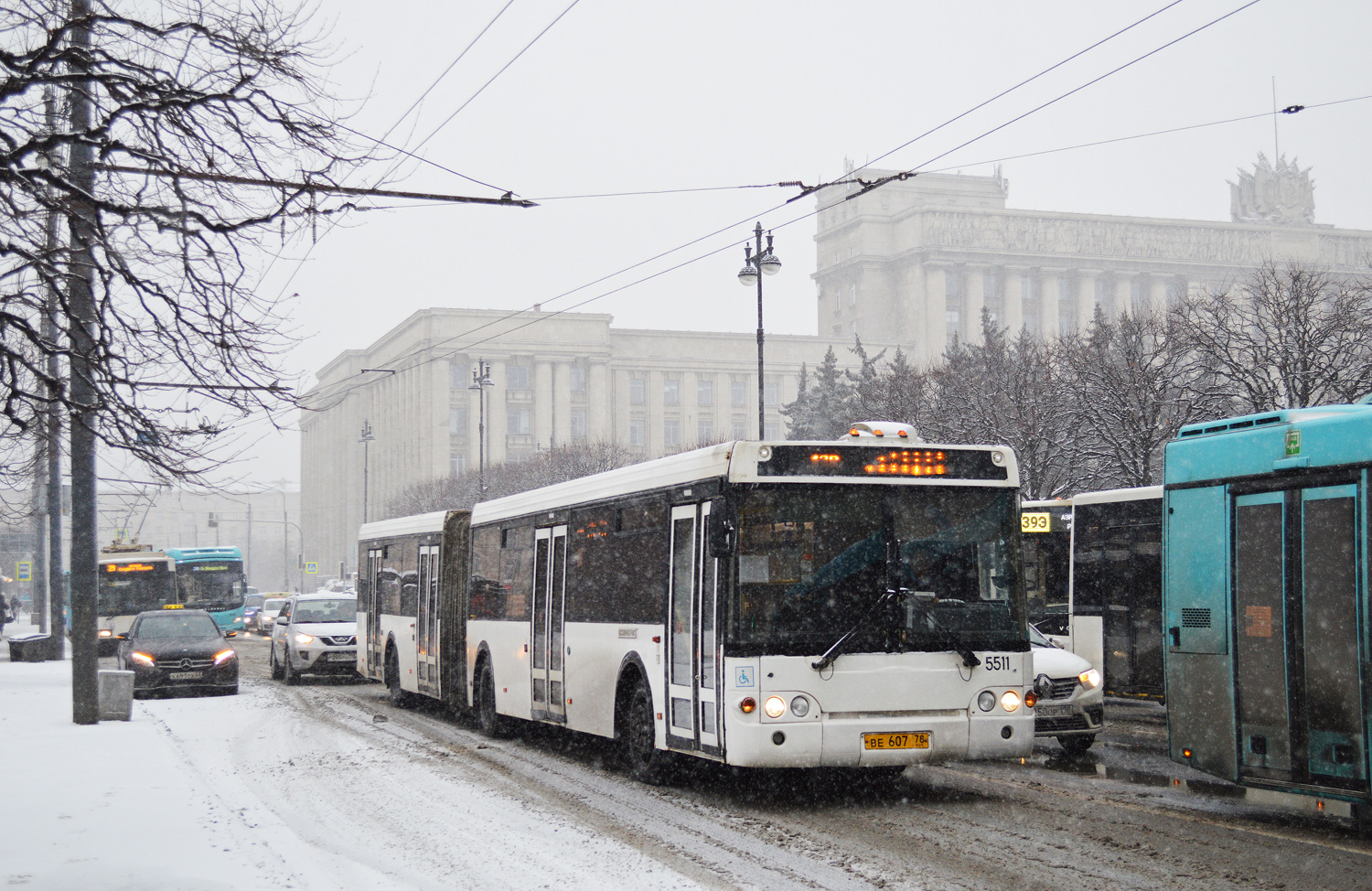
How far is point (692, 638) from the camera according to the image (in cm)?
1180

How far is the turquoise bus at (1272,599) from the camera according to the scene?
956 centimetres

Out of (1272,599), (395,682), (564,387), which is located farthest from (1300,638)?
(564,387)

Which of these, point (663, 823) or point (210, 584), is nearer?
point (663, 823)

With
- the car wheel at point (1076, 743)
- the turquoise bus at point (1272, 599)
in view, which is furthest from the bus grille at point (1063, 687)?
the turquoise bus at point (1272, 599)

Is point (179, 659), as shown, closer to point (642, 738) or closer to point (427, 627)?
point (427, 627)

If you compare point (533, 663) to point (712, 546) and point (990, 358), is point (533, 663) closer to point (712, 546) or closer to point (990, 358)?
point (712, 546)

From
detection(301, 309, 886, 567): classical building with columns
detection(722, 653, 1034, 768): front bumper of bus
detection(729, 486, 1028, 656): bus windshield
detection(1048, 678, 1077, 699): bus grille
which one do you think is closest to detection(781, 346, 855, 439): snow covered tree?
detection(301, 309, 886, 567): classical building with columns

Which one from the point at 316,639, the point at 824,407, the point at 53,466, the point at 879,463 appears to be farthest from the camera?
the point at 824,407

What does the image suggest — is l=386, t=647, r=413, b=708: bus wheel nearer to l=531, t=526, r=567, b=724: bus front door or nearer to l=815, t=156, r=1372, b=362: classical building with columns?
l=531, t=526, r=567, b=724: bus front door

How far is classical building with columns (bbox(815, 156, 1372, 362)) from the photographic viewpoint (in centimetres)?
11869

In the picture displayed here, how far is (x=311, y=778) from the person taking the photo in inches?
538

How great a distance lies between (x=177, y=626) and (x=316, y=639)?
9.74ft

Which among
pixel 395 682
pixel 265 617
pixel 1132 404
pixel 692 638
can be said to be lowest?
pixel 265 617

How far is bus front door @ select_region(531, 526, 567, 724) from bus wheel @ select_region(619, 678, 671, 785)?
1628mm
